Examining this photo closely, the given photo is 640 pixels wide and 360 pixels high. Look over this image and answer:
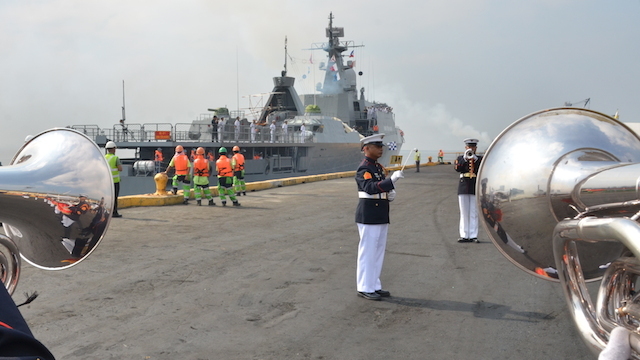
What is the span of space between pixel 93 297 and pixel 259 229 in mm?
4753

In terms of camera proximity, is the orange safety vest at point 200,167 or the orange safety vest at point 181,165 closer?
the orange safety vest at point 200,167

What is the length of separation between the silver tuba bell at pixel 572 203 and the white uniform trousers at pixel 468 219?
6111 millimetres

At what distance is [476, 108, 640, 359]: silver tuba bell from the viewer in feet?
6.77

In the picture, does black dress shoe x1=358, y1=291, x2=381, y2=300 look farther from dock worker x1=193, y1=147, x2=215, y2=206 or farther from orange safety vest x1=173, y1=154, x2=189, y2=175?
orange safety vest x1=173, y1=154, x2=189, y2=175

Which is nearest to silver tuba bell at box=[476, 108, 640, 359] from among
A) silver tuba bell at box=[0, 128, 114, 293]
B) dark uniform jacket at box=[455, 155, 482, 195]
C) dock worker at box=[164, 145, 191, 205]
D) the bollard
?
silver tuba bell at box=[0, 128, 114, 293]

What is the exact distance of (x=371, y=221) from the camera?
569 cm

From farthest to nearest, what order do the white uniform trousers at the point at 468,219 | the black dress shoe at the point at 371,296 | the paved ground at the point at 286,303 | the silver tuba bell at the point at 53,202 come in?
the white uniform trousers at the point at 468,219
the black dress shoe at the point at 371,296
the paved ground at the point at 286,303
the silver tuba bell at the point at 53,202

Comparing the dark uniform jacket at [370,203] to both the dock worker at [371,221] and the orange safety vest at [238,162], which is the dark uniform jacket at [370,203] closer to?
the dock worker at [371,221]

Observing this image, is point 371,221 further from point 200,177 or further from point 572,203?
point 200,177

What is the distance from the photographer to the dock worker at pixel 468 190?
29.5 ft

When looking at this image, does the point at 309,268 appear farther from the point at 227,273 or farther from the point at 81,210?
the point at 81,210

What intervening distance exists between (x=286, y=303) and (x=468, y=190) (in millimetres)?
4965

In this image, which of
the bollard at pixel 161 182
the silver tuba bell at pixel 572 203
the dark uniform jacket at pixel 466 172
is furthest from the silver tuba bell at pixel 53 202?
the bollard at pixel 161 182

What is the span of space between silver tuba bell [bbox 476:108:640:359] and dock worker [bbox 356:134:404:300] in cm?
260
